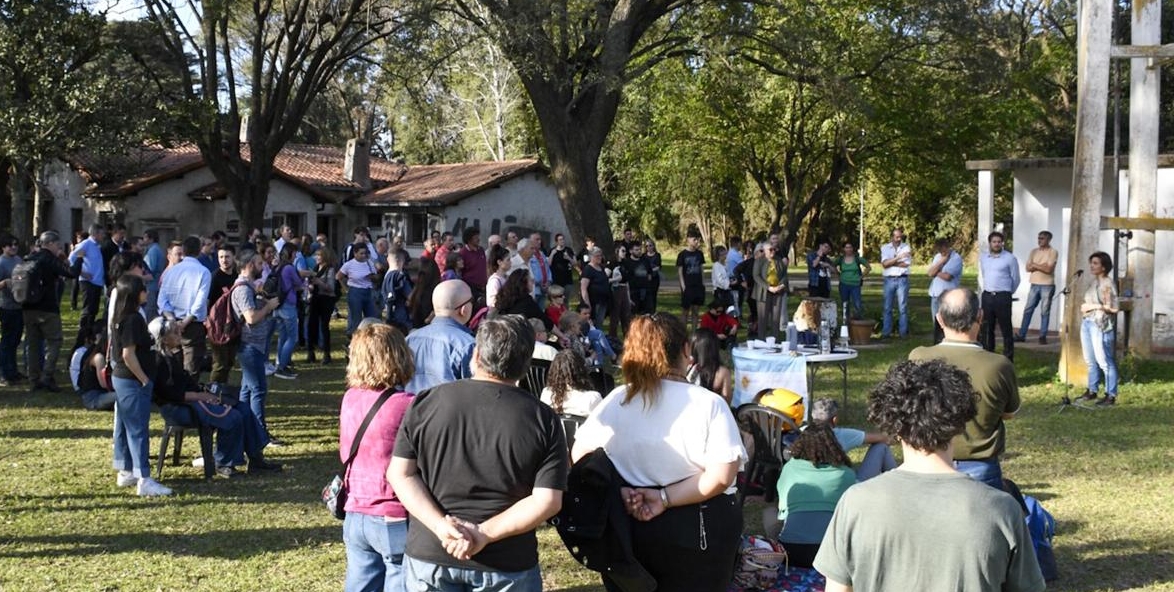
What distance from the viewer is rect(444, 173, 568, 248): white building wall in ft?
134

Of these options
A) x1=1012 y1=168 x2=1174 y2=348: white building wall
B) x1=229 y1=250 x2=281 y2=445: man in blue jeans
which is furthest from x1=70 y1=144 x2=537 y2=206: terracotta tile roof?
x1=229 y1=250 x2=281 y2=445: man in blue jeans

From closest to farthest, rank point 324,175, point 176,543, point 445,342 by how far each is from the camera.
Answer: point 445,342 → point 176,543 → point 324,175

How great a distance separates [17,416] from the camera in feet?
36.3

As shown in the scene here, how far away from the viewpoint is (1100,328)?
11.8 meters

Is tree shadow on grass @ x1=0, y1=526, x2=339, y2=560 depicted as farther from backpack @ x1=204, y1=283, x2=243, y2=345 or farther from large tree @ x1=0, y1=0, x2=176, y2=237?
large tree @ x1=0, y1=0, x2=176, y2=237

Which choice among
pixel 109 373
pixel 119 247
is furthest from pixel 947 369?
pixel 119 247

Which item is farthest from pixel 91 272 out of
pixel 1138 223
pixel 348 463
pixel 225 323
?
pixel 1138 223

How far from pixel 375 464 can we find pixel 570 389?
2823 millimetres

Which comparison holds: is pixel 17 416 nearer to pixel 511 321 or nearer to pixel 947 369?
pixel 511 321

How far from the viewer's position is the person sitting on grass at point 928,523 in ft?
9.72

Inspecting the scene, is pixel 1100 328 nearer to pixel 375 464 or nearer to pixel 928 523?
pixel 375 464

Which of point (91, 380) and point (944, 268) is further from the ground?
point (944, 268)

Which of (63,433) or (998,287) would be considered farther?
(998,287)

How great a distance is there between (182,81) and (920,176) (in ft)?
65.9
